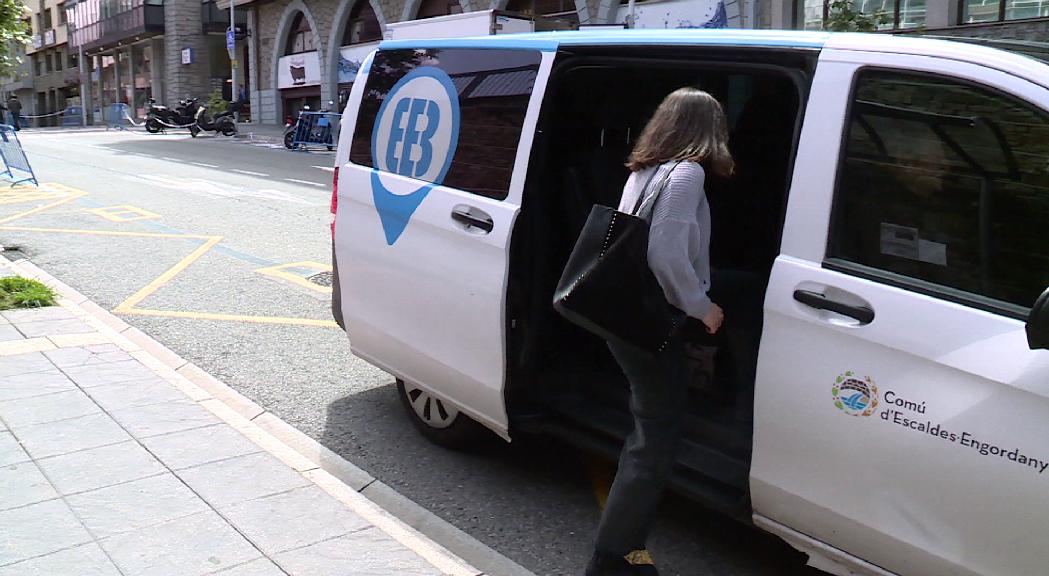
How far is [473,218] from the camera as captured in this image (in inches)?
148

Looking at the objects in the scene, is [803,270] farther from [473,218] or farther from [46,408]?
[46,408]

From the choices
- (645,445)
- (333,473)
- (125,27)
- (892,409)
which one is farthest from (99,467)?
(125,27)

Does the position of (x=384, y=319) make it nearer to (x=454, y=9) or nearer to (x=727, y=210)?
(x=727, y=210)

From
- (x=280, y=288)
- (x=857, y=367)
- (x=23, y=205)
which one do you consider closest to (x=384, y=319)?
(x=857, y=367)

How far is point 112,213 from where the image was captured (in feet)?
40.1

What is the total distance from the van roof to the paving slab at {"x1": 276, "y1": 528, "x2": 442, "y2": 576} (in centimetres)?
209

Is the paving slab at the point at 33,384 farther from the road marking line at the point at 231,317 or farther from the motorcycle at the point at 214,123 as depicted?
the motorcycle at the point at 214,123

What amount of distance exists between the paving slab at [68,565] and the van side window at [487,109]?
6.62ft

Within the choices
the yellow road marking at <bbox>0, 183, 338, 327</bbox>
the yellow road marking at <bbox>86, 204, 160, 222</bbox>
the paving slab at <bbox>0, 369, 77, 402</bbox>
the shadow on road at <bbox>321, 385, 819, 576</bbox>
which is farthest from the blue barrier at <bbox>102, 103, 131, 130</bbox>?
the shadow on road at <bbox>321, 385, 819, 576</bbox>

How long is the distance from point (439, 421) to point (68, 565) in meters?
1.80

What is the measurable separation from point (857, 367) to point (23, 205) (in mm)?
13578

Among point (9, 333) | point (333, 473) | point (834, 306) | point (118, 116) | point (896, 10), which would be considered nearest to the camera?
point (834, 306)

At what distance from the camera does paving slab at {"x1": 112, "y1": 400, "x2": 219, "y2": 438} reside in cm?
431

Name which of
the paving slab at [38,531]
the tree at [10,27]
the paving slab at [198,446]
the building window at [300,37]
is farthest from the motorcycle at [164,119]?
the paving slab at [38,531]
